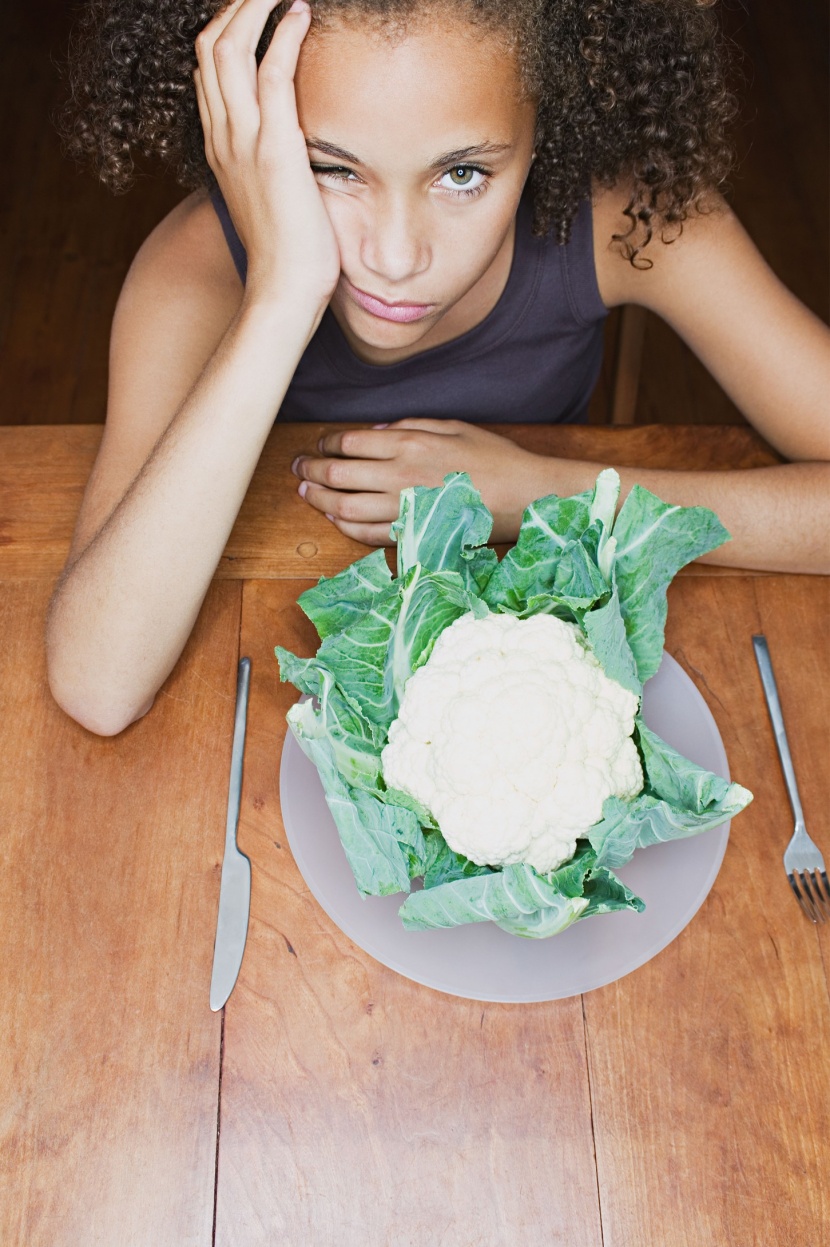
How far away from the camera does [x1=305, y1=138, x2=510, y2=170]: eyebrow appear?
786 millimetres

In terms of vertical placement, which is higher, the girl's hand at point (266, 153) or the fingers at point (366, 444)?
the girl's hand at point (266, 153)

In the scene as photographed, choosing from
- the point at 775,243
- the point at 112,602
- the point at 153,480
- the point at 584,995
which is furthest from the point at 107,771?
the point at 775,243

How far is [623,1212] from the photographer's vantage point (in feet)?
2.25

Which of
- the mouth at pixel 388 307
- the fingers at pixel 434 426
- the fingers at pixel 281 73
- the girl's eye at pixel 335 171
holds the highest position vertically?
the fingers at pixel 281 73

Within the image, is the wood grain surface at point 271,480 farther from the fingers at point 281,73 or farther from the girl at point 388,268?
the fingers at point 281,73


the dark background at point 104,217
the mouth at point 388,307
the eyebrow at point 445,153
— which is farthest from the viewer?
the dark background at point 104,217

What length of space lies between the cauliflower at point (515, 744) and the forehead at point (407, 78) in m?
0.37

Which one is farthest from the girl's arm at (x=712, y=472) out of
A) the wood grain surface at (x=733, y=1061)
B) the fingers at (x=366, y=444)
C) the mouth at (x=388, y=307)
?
the wood grain surface at (x=733, y=1061)

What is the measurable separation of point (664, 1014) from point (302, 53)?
2.44ft

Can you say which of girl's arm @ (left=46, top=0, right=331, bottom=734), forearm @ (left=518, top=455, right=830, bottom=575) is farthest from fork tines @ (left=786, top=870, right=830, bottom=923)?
girl's arm @ (left=46, top=0, right=331, bottom=734)

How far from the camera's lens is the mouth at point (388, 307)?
908 mm

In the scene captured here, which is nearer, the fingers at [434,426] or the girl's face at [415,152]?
the girl's face at [415,152]

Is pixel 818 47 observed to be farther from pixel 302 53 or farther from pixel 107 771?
pixel 107 771

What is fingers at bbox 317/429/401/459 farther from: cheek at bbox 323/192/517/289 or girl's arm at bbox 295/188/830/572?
cheek at bbox 323/192/517/289
